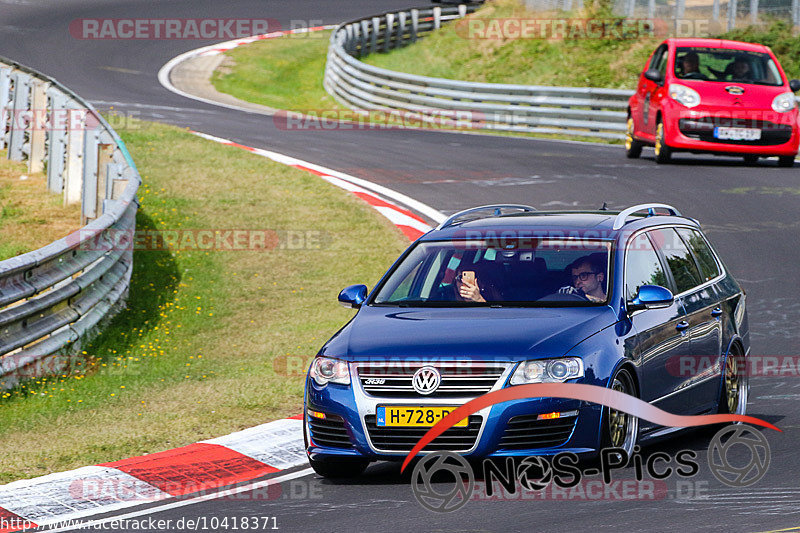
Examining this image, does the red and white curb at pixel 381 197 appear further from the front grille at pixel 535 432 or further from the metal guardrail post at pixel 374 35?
the metal guardrail post at pixel 374 35

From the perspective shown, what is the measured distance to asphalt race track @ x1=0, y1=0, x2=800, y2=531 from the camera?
6.84 meters

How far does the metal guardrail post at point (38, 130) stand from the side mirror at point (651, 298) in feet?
39.9

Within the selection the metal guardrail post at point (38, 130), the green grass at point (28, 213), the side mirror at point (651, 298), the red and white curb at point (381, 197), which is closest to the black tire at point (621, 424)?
the side mirror at point (651, 298)

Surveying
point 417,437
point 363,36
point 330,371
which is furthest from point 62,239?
point 363,36

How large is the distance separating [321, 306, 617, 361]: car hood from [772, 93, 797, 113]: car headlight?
551 inches

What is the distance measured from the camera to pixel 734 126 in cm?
2075

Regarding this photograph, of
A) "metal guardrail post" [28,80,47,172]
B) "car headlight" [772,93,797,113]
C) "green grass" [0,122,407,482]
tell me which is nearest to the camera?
"green grass" [0,122,407,482]

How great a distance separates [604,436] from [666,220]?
2338 millimetres

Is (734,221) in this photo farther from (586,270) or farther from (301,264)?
(586,270)

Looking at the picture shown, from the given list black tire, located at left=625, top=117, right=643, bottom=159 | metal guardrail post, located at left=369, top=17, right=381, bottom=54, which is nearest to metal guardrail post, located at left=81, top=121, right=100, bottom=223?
black tire, located at left=625, top=117, right=643, bottom=159

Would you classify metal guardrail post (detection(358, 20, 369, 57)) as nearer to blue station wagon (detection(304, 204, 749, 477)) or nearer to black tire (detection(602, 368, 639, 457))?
blue station wagon (detection(304, 204, 749, 477))

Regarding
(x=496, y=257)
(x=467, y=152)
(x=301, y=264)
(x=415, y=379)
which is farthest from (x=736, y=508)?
(x=467, y=152)

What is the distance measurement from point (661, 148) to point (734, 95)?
139cm

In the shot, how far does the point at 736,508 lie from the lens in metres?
6.82
